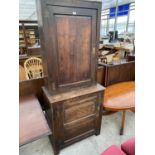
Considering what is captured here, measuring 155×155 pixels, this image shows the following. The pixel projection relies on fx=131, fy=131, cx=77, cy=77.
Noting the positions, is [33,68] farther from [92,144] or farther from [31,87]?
[92,144]

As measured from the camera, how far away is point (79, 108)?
Result: 153 centimetres

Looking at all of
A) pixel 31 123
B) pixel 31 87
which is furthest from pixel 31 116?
pixel 31 87

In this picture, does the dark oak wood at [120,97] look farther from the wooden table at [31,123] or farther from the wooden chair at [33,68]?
the wooden chair at [33,68]

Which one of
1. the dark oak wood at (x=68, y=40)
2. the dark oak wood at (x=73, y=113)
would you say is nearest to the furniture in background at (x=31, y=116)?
the dark oak wood at (x=73, y=113)

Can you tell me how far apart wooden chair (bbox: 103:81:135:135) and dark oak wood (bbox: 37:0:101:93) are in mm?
518

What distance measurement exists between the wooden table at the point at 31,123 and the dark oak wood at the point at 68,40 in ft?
0.91

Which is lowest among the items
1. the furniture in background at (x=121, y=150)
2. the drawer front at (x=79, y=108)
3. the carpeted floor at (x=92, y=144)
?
the carpeted floor at (x=92, y=144)

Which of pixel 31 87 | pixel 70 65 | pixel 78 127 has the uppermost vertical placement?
pixel 70 65

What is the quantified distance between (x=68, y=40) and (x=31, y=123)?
0.82m

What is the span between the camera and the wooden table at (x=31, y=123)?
97cm

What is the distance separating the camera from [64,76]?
54.9 inches
